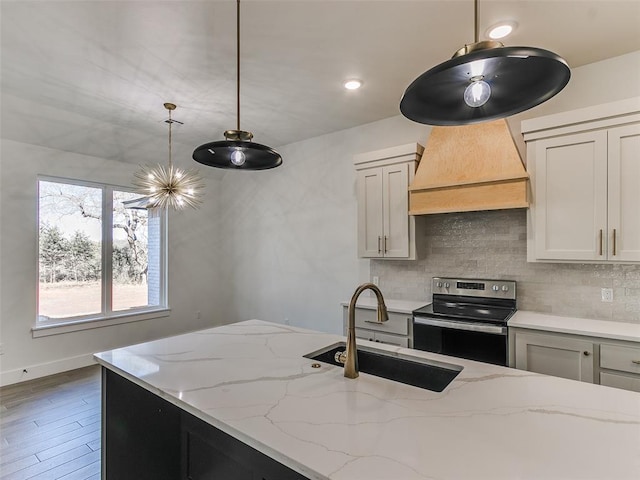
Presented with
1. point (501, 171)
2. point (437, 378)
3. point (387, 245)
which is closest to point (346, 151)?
point (387, 245)

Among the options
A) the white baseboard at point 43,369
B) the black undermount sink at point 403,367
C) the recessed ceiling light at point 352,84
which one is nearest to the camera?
the black undermount sink at point 403,367

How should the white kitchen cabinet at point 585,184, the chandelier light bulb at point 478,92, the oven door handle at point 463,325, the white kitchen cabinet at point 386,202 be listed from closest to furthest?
1. the chandelier light bulb at point 478,92
2. the white kitchen cabinet at point 585,184
3. the oven door handle at point 463,325
4. the white kitchen cabinet at point 386,202

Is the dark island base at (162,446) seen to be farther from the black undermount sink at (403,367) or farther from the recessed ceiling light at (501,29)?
the recessed ceiling light at (501,29)

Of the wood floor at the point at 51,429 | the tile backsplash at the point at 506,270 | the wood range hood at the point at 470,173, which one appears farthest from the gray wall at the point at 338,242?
the wood floor at the point at 51,429

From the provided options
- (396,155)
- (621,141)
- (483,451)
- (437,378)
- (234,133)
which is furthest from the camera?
(396,155)

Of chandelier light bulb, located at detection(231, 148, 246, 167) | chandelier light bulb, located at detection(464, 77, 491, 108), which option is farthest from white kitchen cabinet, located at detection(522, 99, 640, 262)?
chandelier light bulb, located at detection(231, 148, 246, 167)

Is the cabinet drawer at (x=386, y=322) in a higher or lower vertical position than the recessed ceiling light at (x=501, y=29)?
lower

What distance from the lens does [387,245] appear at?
3400 millimetres

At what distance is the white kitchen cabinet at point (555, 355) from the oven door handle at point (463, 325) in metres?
0.12

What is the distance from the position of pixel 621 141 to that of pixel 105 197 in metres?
5.44

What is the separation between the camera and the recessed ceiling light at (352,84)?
2.96 metres

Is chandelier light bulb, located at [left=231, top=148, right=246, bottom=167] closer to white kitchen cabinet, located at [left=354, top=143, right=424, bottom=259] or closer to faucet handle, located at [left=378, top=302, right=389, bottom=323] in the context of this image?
faucet handle, located at [left=378, top=302, right=389, bottom=323]

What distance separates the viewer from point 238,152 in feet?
6.07

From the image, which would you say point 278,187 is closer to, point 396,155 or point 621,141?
point 396,155
